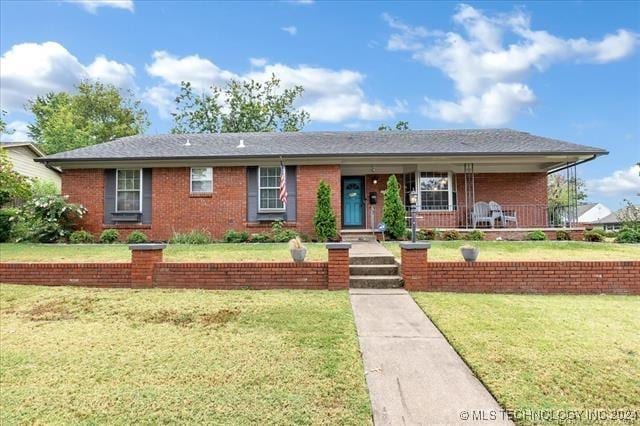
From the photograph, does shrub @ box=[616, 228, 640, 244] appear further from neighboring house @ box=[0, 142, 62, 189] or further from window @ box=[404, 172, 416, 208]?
neighboring house @ box=[0, 142, 62, 189]

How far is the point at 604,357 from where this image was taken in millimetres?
3666

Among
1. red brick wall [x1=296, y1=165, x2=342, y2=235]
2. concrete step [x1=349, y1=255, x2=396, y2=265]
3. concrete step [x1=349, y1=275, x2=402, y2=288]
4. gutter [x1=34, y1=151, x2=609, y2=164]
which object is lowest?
concrete step [x1=349, y1=275, x2=402, y2=288]

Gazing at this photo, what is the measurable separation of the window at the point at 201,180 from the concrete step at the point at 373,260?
23.8 feet

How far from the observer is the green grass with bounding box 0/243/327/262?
8.67 meters

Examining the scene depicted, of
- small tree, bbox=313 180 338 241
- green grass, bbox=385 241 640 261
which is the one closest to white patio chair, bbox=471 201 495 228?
green grass, bbox=385 241 640 261

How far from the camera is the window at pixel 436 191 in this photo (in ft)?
46.3

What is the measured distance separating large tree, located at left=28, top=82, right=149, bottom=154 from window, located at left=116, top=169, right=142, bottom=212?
21.9 meters

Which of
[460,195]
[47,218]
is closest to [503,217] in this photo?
[460,195]

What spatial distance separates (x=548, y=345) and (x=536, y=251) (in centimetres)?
691

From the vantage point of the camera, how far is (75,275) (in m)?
6.97

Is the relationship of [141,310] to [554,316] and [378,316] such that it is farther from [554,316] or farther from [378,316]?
[554,316]

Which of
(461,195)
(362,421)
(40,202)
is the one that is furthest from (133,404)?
(461,195)

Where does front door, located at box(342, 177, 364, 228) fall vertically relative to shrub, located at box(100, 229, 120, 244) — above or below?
above

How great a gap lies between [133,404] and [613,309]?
6.32 m
